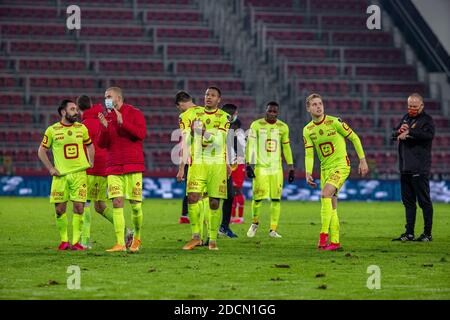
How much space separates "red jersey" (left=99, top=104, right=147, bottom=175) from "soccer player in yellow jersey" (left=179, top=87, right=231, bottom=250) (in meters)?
0.83

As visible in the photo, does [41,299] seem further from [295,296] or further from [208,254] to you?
[208,254]

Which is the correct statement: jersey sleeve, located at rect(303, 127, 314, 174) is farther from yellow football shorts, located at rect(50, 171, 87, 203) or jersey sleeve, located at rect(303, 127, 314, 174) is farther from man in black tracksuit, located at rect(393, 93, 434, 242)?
yellow football shorts, located at rect(50, 171, 87, 203)

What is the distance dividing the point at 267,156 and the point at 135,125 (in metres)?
4.78

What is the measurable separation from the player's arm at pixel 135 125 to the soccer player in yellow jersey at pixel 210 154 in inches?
31.8

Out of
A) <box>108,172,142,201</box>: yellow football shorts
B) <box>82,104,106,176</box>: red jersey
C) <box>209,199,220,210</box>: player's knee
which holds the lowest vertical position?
<box>209,199,220,210</box>: player's knee

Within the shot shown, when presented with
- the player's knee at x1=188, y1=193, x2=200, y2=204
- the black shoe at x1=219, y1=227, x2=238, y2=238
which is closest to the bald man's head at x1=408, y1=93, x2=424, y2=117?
the black shoe at x1=219, y1=227, x2=238, y2=238

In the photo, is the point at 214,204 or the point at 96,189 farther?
the point at 96,189

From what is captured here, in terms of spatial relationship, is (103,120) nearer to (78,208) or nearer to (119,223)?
(119,223)

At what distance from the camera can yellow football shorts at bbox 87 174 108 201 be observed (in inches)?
592

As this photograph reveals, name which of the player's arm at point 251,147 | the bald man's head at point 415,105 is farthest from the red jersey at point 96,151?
the bald man's head at point 415,105

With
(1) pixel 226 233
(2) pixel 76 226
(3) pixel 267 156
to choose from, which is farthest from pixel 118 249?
(3) pixel 267 156

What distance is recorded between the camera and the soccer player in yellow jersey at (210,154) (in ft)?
46.7

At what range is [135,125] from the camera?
1384 cm

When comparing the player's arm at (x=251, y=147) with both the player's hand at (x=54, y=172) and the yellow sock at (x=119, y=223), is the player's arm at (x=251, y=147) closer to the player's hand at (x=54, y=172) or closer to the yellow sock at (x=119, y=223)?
the yellow sock at (x=119, y=223)
